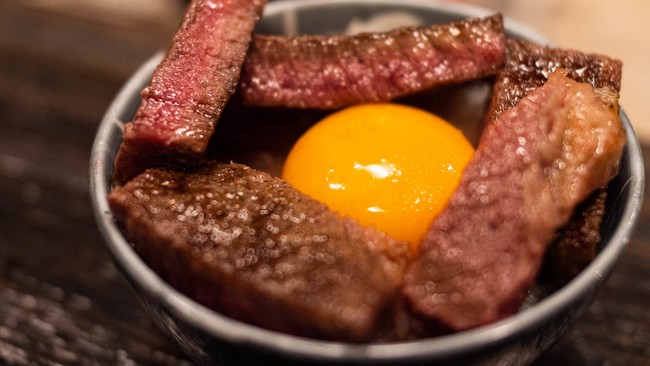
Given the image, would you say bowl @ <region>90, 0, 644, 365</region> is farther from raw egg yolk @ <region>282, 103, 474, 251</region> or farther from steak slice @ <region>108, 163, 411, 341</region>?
raw egg yolk @ <region>282, 103, 474, 251</region>

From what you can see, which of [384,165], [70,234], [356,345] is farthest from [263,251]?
[70,234]

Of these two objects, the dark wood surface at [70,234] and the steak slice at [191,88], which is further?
the dark wood surface at [70,234]

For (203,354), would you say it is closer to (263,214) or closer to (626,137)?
(263,214)

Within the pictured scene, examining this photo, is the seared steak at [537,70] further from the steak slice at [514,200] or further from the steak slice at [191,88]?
the steak slice at [191,88]

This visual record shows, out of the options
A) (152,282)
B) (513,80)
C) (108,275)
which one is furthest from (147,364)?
(513,80)

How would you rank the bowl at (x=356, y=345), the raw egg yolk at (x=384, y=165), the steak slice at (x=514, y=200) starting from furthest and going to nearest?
1. the raw egg yolk at (x=384, y=165)
2. the steak slice at (x=514, y=200)
3. the bowl at (x=356, y=345)

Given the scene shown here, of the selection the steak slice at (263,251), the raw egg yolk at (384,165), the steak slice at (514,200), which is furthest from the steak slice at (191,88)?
the steak slice at (514,200)

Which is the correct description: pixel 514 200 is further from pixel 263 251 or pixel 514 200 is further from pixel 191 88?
pixel 191 88
